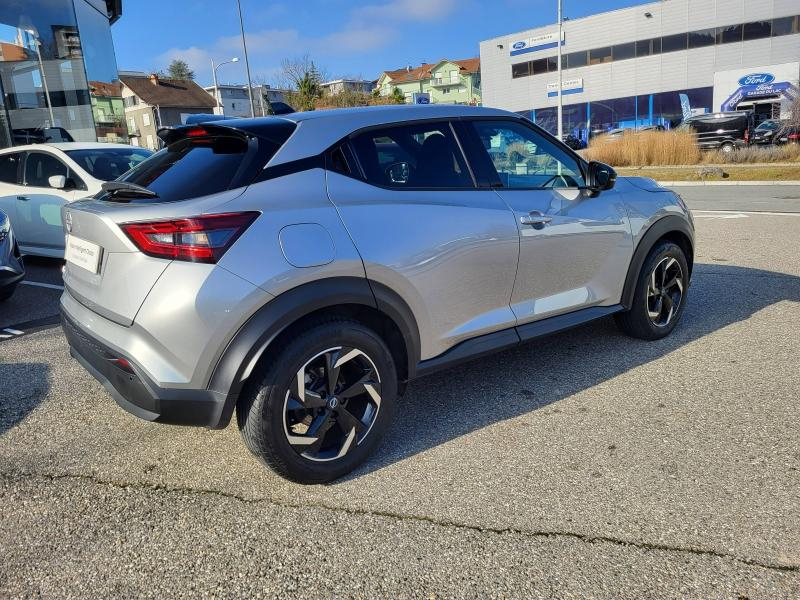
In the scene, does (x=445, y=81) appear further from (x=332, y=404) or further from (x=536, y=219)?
(x=332, y=404)

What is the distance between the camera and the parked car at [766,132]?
91.8 ft

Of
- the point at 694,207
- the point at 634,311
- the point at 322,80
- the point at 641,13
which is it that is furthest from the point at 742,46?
the point at 634,311

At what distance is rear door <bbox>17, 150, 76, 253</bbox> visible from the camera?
721 centimetres

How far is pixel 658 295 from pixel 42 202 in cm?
698

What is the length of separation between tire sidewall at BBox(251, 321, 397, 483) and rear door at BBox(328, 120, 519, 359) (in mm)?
268

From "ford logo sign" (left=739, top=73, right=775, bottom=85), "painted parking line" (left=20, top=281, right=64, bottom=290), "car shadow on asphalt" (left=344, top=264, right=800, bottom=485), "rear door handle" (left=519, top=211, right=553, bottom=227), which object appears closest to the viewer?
"car shadow on asphalt" (left=344, top=264, right=800, bottom=485)

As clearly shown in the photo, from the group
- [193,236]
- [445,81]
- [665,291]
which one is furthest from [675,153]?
[445,81]

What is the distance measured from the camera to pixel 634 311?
167 inches

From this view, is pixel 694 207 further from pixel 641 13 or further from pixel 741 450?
pixel 641 13

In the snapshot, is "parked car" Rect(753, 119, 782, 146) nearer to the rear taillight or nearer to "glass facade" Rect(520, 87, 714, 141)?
"glass facade" Rect(520, 87, 714, 141)

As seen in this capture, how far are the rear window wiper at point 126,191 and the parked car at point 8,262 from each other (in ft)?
11.1

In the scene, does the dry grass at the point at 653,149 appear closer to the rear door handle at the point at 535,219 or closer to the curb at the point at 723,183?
the curb at the point at 723,183

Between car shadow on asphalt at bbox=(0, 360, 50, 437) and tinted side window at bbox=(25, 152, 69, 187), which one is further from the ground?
tinted side window at bbox=(25, 152, 69, 187)

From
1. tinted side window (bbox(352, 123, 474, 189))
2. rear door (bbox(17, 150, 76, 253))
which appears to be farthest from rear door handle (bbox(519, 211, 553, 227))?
rear door (bbox(17, 150, 76, 253))
